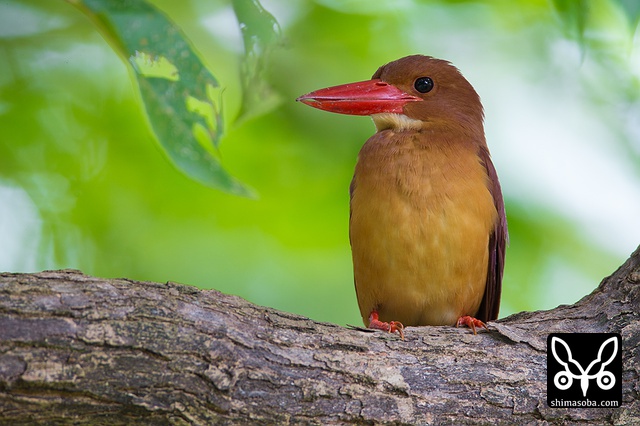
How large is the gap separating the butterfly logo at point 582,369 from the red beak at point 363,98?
1.51 m


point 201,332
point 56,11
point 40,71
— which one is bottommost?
point 201,332

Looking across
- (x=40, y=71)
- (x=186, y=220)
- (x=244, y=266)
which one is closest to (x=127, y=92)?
(x=40, y=71)

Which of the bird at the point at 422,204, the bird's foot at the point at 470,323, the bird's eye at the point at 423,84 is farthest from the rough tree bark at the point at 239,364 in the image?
the bird's eye at the point at 423,84

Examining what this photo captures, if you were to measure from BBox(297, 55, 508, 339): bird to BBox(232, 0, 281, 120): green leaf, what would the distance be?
361 millimetres

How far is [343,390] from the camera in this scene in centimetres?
281

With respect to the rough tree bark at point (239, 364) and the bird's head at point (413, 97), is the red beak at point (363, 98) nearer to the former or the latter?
the bird's head at point (413, 97)

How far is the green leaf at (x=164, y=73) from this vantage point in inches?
135

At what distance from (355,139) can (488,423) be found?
2.37 meters

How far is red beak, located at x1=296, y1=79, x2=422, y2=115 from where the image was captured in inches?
159

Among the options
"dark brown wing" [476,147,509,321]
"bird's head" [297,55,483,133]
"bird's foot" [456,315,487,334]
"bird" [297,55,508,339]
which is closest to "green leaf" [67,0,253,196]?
"bird" [297,55,508,339]

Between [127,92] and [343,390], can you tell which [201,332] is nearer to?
[343,390]

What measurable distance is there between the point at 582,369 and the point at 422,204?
1004mm

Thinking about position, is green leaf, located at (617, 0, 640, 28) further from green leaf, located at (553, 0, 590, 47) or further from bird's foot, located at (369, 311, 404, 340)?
bird's foot, located at (369, 311, 404, 340)

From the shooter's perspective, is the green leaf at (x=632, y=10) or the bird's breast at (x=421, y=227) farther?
Result: the bird's breast at (x=421, y=227)
